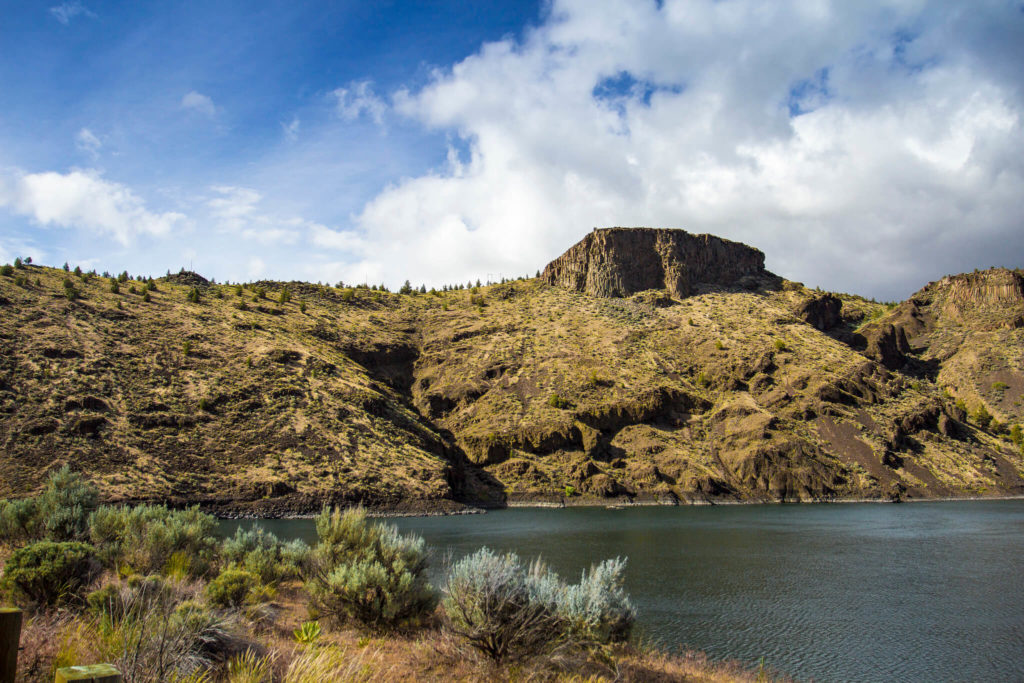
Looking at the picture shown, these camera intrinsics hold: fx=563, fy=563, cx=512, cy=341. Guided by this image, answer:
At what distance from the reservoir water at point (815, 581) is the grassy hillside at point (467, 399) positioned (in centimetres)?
1261

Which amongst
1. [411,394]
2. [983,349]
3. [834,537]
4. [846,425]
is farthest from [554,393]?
[983,349]

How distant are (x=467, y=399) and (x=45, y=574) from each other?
7268 cm

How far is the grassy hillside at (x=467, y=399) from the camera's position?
158 ft

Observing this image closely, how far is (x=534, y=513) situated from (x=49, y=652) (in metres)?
53.1

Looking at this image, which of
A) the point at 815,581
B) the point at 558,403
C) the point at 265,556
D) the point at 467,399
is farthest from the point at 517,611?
the point at 467,399

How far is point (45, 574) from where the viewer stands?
29.2 feet

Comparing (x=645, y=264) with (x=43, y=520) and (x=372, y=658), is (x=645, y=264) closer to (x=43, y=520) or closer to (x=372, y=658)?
(x=43, y=520)

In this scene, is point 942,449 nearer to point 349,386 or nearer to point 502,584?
point 349,386

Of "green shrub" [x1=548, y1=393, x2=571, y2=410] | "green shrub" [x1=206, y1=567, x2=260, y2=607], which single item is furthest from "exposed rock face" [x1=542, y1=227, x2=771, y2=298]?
"green shrub" [x1=206, y1=567, x2=260, y2=607]

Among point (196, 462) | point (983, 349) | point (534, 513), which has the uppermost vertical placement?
point (983, 349)

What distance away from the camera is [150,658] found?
16.4ft

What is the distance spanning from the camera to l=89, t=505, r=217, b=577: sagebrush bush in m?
13.3

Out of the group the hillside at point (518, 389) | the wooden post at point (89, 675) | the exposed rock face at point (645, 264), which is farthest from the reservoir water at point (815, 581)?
the exposed rock face at point (645, 264)

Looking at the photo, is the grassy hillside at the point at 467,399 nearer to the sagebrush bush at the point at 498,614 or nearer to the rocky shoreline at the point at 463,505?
the rocky shoreline at the point at 463,505
